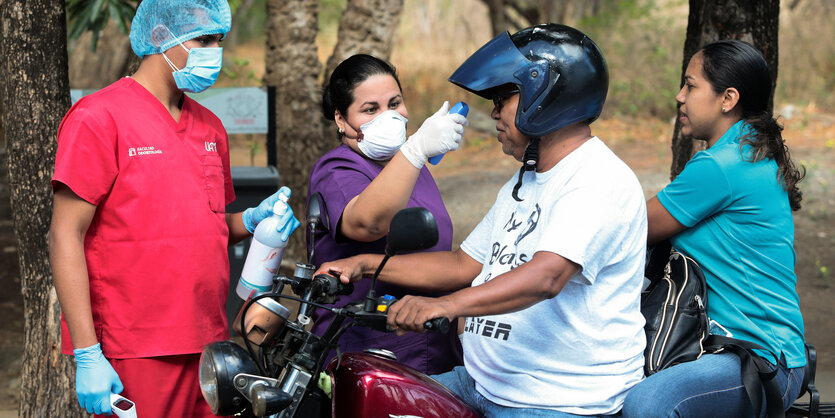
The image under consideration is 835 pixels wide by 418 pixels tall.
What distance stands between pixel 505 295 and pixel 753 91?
1380 millimetres

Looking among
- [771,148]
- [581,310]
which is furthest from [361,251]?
[771,148]

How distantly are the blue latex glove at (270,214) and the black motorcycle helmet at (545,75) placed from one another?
0.70m

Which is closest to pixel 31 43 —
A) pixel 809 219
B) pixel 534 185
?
pixel 534 185

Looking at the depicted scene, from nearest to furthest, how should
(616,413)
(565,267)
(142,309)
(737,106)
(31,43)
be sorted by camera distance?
(565,267), (616,413), (142,309), (737,106), (31,43)

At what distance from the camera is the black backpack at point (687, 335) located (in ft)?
8.48

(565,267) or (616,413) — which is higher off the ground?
(565,267)

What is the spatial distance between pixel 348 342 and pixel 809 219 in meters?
8.20

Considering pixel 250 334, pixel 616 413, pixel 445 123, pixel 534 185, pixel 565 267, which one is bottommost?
pixel 616 413

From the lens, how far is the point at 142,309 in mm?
2820

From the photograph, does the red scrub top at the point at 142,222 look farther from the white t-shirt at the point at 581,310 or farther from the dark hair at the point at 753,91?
the dark hair at the point at 753,91

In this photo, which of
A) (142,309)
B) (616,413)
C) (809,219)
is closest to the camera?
(616,413)

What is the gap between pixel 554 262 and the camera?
2230mm

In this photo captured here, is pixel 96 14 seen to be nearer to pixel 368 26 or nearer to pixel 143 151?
pixel 368 26

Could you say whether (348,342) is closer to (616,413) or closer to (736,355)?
(616,413)
